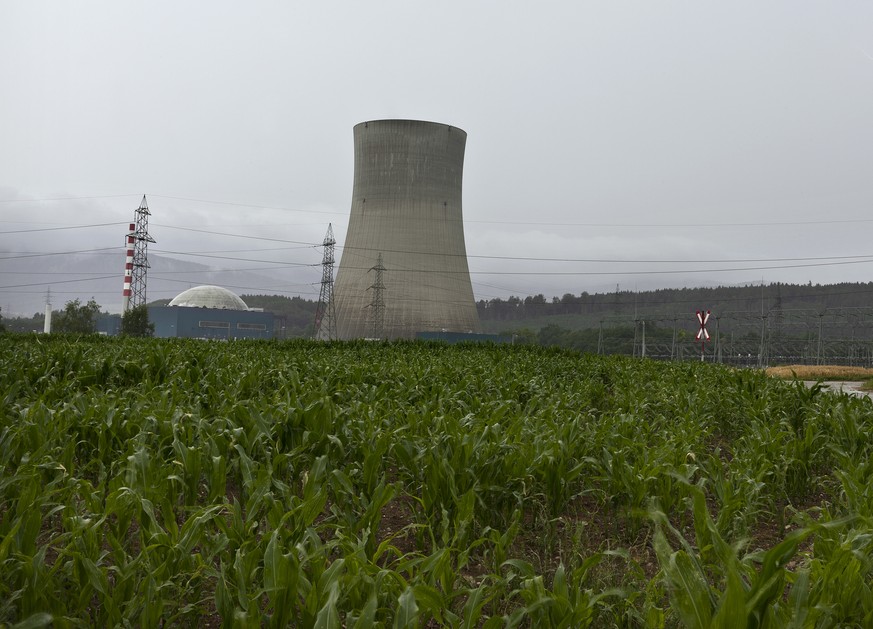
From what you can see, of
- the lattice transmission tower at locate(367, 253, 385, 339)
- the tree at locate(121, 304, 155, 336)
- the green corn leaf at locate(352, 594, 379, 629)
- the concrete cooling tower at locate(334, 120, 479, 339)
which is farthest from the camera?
the tree at locate(121, 304, 155, 336)

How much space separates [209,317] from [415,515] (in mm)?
46917

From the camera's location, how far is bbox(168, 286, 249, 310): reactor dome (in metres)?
51.0

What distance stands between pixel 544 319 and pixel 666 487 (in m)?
57.8

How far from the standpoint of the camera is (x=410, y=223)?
19484mm

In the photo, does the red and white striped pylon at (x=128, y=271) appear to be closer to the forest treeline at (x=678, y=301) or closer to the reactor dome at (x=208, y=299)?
the reactor dome at (x=208, y=299)

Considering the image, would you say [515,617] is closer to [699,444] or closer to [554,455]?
[554,455]

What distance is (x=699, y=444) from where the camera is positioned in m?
3.54

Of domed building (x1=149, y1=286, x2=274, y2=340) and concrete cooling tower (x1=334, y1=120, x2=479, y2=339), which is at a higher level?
concrete cooling tower (x1=334, y1=120, x2=479, y2=339)

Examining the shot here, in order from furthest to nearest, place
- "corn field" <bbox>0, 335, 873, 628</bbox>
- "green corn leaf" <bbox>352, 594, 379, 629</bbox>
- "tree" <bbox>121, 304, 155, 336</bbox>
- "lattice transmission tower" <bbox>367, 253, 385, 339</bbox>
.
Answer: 1. "tree" <bbox>121, 304, 155, 336</bbox>
2. "lattice transmission tower" <bbox>367, 253, 385, 339</bbox>
3. "corn field" <bbox>0, 335, 873, 628</bbox>
4. "green corn leaf" <bbox>352, 594, 379, 629</bbox>

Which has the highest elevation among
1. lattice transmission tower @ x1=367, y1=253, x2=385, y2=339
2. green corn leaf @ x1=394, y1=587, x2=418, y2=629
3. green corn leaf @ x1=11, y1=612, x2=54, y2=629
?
lattice transmission tower @ x1=367, y1=253, x2=385, y2=339

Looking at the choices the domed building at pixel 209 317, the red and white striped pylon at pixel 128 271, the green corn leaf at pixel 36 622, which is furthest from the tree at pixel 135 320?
the green corn leaf at pixel 36 622

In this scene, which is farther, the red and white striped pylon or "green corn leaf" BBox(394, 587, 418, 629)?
the red and white striped pylon

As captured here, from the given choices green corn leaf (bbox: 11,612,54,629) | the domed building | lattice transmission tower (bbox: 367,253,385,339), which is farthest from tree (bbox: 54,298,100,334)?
green corn leaf (bbox: 11,612,54,629)

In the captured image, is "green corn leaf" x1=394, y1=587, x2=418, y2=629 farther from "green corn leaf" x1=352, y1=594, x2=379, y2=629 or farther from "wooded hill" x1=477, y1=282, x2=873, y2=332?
"wooded hill" x1=477, y1=282, x2=873, y2=332
